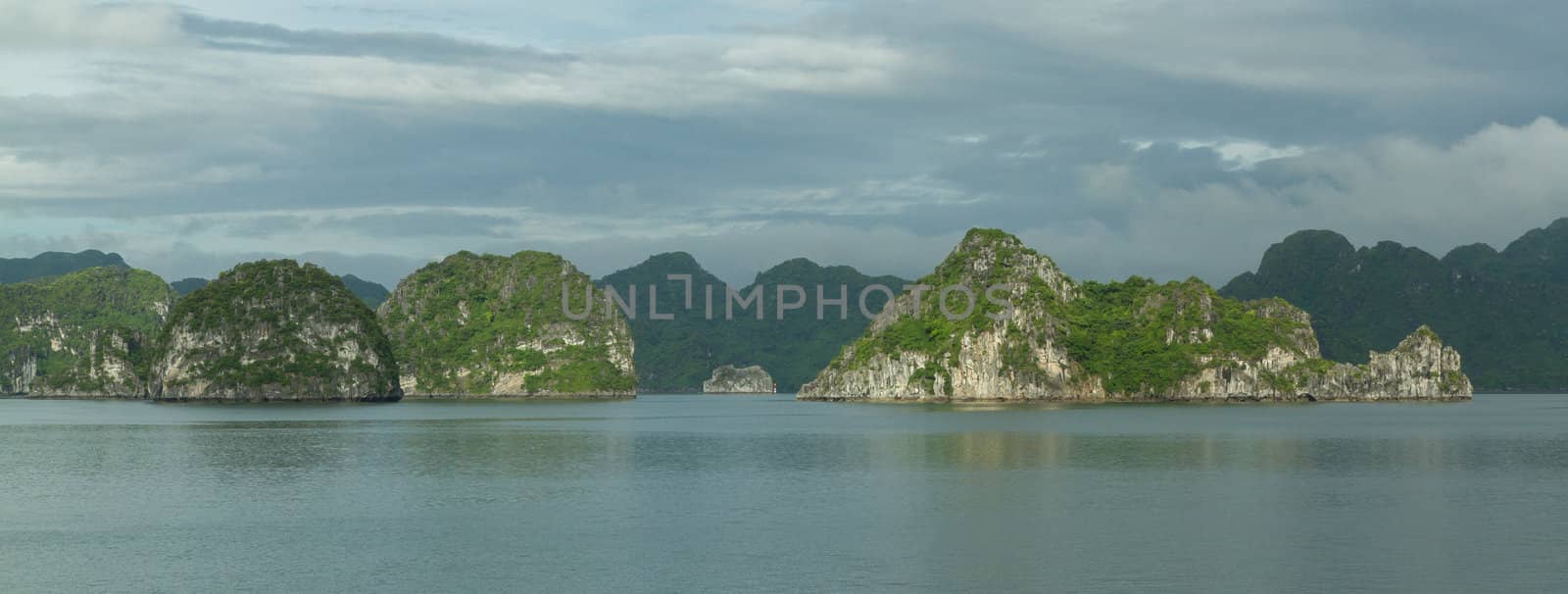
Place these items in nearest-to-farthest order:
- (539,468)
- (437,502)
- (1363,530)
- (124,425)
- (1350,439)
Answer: (1363,530)
(437,502)
(539,468)
(1350,439)
(124,425)

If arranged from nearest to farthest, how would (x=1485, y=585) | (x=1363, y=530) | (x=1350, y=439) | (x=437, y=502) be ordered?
(x=1485, y=585), (x=1363, y=530), (x=437, y=502), (x=1350, y=439)

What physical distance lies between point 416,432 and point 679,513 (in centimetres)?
7941

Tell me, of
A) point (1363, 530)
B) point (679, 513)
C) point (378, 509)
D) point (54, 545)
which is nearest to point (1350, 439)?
point (1363, 530)

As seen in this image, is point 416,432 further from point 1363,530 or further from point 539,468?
point 1363,530

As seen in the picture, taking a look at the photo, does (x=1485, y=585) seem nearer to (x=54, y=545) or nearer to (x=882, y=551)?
(x=882, y=551)

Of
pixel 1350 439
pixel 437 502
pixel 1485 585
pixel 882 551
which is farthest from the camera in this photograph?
pixel 1350 439

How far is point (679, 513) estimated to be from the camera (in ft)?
196

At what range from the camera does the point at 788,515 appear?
59188 mm

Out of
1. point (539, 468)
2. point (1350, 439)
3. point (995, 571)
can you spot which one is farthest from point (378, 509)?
point (1350, 439)

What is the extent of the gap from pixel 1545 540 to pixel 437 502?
46.6 m

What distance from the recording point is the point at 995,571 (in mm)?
43219

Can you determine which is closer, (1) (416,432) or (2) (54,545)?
(2) (54,545)

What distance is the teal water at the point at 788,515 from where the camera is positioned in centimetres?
4294

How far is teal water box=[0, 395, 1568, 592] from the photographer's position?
42.9 meters
